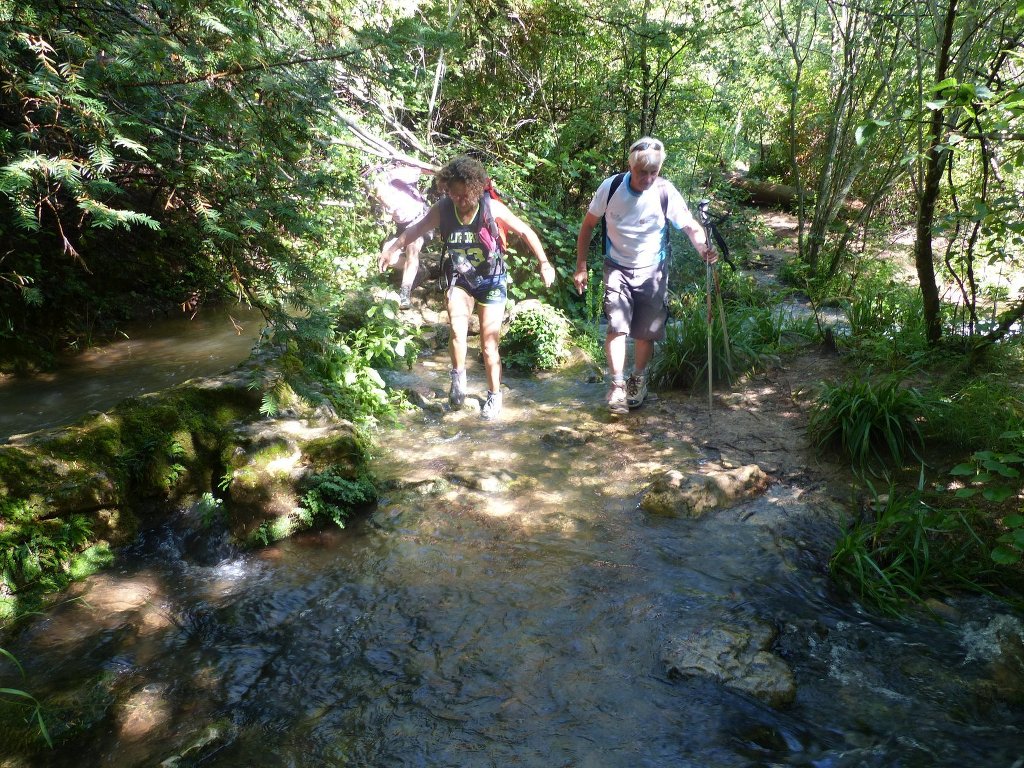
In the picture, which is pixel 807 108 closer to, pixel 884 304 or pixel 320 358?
pixel 884 304

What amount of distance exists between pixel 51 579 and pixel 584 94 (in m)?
10.1

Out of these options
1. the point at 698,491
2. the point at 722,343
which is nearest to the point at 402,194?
the point at 722,343

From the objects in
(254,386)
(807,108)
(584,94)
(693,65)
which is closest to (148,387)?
(254,386)

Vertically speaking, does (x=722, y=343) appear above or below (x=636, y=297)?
below

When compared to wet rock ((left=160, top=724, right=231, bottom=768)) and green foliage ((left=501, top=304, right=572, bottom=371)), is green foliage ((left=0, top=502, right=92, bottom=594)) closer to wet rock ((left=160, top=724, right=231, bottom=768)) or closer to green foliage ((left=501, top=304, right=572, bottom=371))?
wet rock ((left=160, top=724, right=231, bottom=768))

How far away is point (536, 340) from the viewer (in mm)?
7719

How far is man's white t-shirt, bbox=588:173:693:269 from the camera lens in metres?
5.30

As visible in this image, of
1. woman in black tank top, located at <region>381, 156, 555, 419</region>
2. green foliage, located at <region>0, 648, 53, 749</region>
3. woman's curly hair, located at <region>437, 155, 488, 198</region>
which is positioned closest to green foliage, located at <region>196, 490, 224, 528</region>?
green foliage, located at <region>0, 648, 53, 749</region>

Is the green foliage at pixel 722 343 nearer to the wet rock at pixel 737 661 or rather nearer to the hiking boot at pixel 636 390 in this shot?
the hiking boot at pixel 636 390

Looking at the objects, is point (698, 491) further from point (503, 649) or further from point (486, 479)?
point (503, 649)

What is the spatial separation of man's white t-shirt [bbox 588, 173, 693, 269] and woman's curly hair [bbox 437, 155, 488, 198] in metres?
1.00

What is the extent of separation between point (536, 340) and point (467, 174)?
9.28 ft

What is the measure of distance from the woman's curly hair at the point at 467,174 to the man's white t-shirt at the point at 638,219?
1002 mm

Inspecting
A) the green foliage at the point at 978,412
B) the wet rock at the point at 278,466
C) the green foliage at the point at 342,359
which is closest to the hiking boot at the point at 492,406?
the green foliage at the point at 342,359
